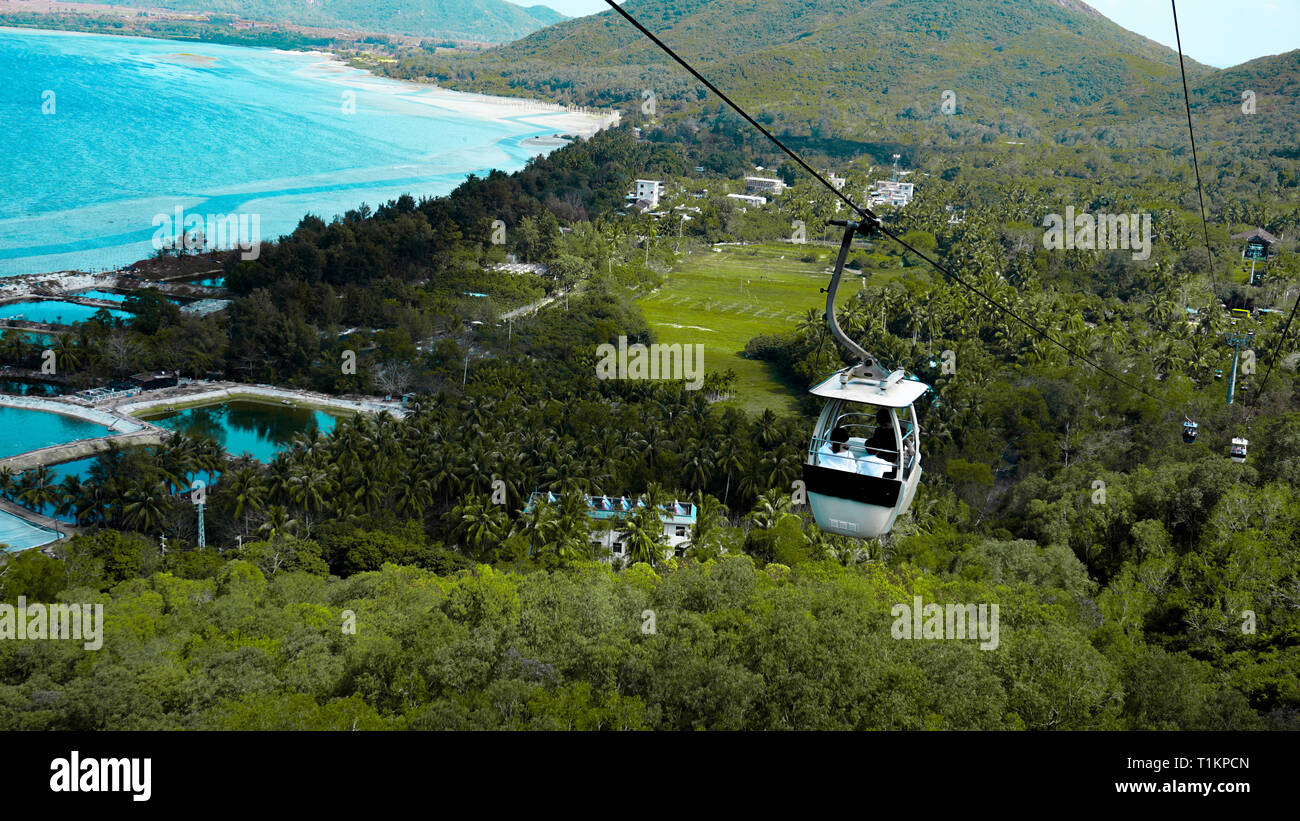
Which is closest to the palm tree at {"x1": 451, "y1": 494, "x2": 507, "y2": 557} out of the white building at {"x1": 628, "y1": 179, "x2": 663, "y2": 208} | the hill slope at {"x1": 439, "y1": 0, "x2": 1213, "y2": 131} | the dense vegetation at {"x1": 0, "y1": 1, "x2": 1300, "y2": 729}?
the dense vegetation at {"x1": 0, "y1": 1, "x2": 1300, "y2": 729}

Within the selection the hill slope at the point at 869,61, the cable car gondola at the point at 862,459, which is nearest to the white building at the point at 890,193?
the hill slope at the point at 869,61

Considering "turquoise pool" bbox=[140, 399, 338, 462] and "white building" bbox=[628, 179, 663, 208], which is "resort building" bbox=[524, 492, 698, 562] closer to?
"turquoise pool" bbox=[140, 399, 338, 462]

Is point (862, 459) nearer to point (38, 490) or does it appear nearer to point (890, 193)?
point (38, 490)

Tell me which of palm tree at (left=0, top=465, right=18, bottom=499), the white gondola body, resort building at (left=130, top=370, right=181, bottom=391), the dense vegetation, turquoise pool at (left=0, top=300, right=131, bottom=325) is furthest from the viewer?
turquoise pool at (left=0, top=300, right=131, bottom=325)

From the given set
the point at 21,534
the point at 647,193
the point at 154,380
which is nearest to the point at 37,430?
the point at 154,380

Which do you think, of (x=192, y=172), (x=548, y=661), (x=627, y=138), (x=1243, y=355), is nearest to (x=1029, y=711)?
(x=548, y=661)
